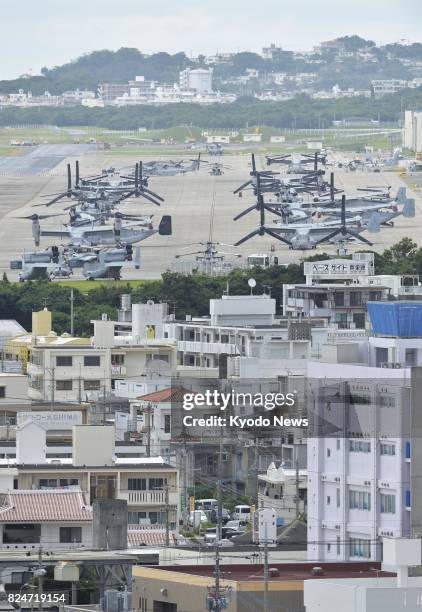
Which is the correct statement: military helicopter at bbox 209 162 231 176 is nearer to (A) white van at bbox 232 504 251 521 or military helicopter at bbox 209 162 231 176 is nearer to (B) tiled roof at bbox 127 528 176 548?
(A) white van at bbox 232 504 251 521

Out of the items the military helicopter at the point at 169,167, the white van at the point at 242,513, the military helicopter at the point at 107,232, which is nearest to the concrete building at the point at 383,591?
the white van at the point at 242,513

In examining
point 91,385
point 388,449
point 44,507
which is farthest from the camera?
point 91,385

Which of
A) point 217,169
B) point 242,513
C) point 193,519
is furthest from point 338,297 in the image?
point 217,169

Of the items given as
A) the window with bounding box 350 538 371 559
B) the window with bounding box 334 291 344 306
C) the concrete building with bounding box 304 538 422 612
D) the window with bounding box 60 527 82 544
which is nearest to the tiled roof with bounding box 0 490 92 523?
the window with bounding box 60 527 82 544

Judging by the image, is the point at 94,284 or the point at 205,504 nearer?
the point at 205,504

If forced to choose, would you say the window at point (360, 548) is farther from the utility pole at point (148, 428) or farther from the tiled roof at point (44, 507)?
the utility pole at point (148, 428)

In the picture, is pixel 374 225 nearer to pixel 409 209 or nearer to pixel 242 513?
pixel 409 209
